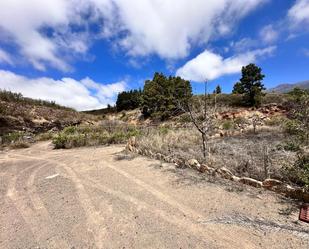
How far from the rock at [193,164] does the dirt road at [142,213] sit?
0.78ft

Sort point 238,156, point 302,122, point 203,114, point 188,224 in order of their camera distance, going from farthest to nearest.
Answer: point 203,114, point 238,156, point 302,122, point 188,224

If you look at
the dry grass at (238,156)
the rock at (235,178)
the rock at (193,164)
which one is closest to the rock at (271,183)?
the dry grass at (238,156)

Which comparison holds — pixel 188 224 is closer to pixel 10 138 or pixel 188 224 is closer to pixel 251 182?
pixel 251 182

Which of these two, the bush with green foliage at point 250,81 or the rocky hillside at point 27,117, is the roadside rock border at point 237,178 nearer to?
the rocky hillside at point 27,117

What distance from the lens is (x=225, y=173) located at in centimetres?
527

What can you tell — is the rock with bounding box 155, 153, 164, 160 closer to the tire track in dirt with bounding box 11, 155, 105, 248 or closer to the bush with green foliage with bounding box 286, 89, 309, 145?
the tire track in dirt with bounding box 11, 155, 105, 248

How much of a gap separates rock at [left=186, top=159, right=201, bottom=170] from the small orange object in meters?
2.48

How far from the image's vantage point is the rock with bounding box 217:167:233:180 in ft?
17.0

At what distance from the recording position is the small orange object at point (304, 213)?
3418mm

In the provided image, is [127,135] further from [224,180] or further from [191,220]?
[191,220]

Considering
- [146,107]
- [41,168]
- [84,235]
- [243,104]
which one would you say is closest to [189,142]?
[41,168]

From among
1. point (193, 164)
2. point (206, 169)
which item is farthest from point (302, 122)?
point (193, 164)

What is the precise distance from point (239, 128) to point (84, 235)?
1234 cm

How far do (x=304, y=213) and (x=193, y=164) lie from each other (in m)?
2.81
